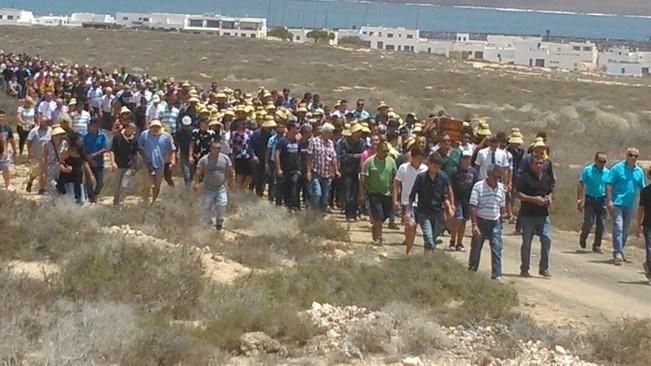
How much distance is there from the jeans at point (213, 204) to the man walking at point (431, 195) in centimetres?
273

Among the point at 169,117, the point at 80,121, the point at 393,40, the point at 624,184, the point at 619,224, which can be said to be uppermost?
the point at 393,40

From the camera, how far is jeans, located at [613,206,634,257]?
576 inches

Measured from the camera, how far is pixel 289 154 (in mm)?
15961

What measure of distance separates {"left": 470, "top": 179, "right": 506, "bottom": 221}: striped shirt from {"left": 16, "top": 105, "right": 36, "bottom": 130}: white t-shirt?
11.4 metres

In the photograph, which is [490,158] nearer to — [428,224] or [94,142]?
[428,224]

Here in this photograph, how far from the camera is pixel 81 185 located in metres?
15.0

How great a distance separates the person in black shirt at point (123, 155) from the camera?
1555 centimetres

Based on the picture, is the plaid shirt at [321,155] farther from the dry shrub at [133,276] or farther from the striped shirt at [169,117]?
the dry shrub at [133,276]

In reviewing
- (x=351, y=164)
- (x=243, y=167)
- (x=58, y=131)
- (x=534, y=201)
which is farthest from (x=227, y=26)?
(x=534, y=201)

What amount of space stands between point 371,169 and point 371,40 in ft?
494

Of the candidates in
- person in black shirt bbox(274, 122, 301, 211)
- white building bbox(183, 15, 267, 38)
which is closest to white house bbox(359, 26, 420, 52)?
white building bbox(183, 15, 267, 38)

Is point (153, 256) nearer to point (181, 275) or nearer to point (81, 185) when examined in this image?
point (181, 275)

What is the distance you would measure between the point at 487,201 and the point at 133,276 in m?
4.42

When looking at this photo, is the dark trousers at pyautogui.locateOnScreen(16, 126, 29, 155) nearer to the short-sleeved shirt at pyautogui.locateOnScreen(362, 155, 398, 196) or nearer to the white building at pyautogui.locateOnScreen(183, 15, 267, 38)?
the short-sleeved shirt at pyautogui.locateOnScreen(362, 155, 398, 196)
